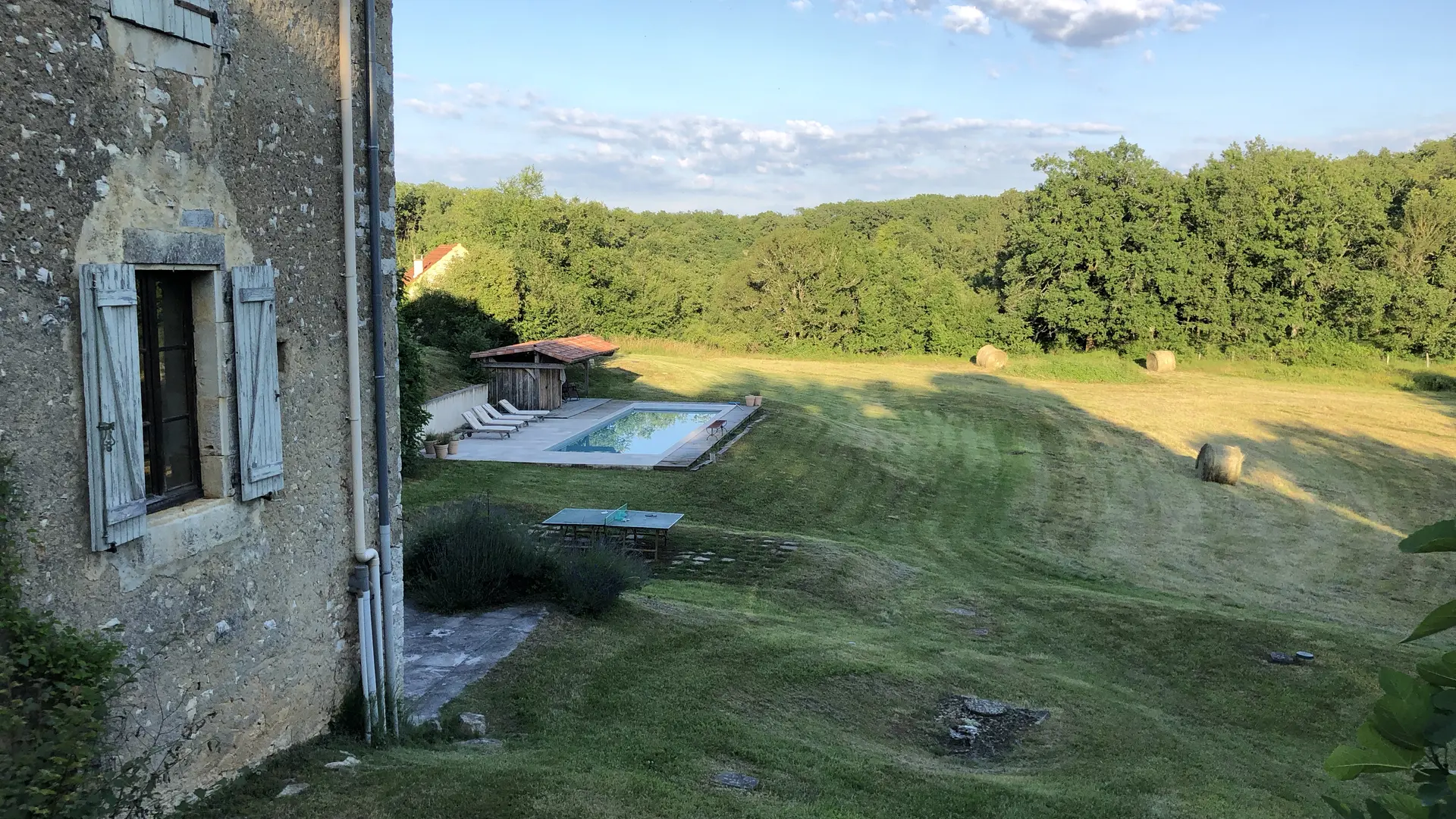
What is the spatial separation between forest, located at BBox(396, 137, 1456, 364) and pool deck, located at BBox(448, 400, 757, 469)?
33.4ft

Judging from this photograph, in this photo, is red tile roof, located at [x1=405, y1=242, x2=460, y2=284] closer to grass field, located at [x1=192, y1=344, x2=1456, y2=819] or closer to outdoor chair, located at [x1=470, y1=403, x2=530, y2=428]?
grass field, located at [x1=192, y1=344, x2=1456, y2=819]

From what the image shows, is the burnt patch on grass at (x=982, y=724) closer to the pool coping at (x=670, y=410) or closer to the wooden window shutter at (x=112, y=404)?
the wooden window shutter at (x=112, y=404)

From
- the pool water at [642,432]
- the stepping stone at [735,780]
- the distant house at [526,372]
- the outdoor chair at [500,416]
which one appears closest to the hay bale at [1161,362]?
the pool water at [642,432]

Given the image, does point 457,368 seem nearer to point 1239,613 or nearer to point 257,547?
point 1239,613

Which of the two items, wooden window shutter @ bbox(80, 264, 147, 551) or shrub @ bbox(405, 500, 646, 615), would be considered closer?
wooden window shutter @ bbox(80, 264, 147, 551)

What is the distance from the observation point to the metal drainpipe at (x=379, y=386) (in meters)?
7.44

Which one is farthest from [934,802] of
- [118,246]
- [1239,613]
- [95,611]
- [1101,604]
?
[1239,613]

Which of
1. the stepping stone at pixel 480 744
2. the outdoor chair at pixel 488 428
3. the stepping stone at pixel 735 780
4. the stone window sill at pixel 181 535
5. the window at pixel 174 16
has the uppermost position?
the window at pixel 174 16

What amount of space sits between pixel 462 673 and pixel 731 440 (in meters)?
17.2

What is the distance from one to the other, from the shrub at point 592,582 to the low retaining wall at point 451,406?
44.0 ft

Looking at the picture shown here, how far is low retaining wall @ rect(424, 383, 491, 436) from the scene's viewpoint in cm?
2495

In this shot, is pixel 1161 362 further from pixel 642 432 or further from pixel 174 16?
pixel 174 16

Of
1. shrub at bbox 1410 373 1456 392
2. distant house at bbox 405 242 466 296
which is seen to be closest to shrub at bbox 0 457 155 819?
distant house at bbox 405 242 466 296

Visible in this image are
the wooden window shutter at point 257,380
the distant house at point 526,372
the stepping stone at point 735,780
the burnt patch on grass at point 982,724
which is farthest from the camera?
the distant house at point 526,372
